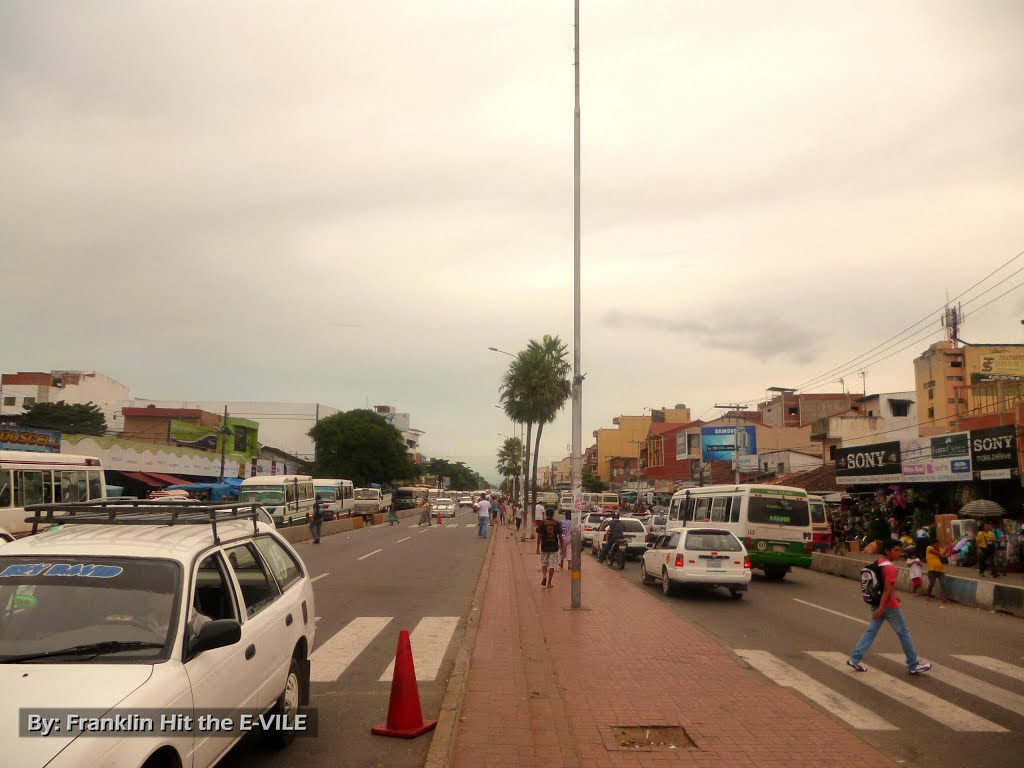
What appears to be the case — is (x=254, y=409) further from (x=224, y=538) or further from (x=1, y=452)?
(x=224, y=538)

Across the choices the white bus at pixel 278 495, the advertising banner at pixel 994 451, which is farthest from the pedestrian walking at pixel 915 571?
the white bus at pixel 278 495

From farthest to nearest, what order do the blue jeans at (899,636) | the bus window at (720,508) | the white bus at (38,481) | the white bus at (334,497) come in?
1. the white bus at (334,497)
2. the bus window at (720,508)
3. the white bus at (38,481)
4. the blue jeans at (899,636)

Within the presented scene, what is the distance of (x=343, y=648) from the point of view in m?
10.9

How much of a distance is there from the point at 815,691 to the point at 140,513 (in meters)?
7.25

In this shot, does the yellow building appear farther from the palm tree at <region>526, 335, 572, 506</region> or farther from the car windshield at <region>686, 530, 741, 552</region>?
the car windshield at <region>686, 530, 741, 552</region>

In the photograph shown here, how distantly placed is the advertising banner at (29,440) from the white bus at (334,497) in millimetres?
15880

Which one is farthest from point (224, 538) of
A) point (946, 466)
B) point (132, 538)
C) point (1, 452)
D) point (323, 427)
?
point (323, 427)

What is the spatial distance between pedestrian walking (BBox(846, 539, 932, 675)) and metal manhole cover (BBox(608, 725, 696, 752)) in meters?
3.91

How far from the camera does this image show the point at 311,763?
625cm

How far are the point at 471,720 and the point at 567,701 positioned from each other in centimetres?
125

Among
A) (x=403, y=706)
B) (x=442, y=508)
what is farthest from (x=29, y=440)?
(x=403, y=706)

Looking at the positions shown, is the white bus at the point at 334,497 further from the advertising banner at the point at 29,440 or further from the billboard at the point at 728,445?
the billboard at the point at 728,445

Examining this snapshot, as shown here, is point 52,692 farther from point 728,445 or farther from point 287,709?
point 728,445

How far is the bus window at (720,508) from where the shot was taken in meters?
23.4
